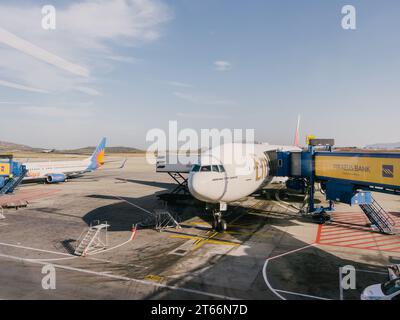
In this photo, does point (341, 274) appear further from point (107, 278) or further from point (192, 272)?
point (107, 278)

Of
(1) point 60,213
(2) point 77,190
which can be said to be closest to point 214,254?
(1) point 60,213

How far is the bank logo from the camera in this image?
66.8 ft

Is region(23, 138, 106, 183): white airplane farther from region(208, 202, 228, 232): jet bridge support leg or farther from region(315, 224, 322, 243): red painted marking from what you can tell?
region(315, 224, 322, 243): red painted marking

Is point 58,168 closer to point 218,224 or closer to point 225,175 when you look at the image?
point 218,224

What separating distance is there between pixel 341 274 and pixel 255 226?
1016 centimetres

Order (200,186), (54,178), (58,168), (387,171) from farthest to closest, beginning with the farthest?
(58,168) < (54,178) < (387,171) < (200,186)

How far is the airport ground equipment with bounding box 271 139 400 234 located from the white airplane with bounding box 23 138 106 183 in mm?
42888

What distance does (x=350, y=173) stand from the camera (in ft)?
77.9

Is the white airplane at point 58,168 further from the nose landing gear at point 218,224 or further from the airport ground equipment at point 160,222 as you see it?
the nose landing gear at point 218,224

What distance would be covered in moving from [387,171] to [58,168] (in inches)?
2120

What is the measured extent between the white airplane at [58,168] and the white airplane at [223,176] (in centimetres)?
4109

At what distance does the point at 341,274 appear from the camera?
15648 millimetres

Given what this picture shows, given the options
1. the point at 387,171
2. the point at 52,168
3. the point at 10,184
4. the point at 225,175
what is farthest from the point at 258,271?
the point at 52,168

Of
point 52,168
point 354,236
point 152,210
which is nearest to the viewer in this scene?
point 354,236
